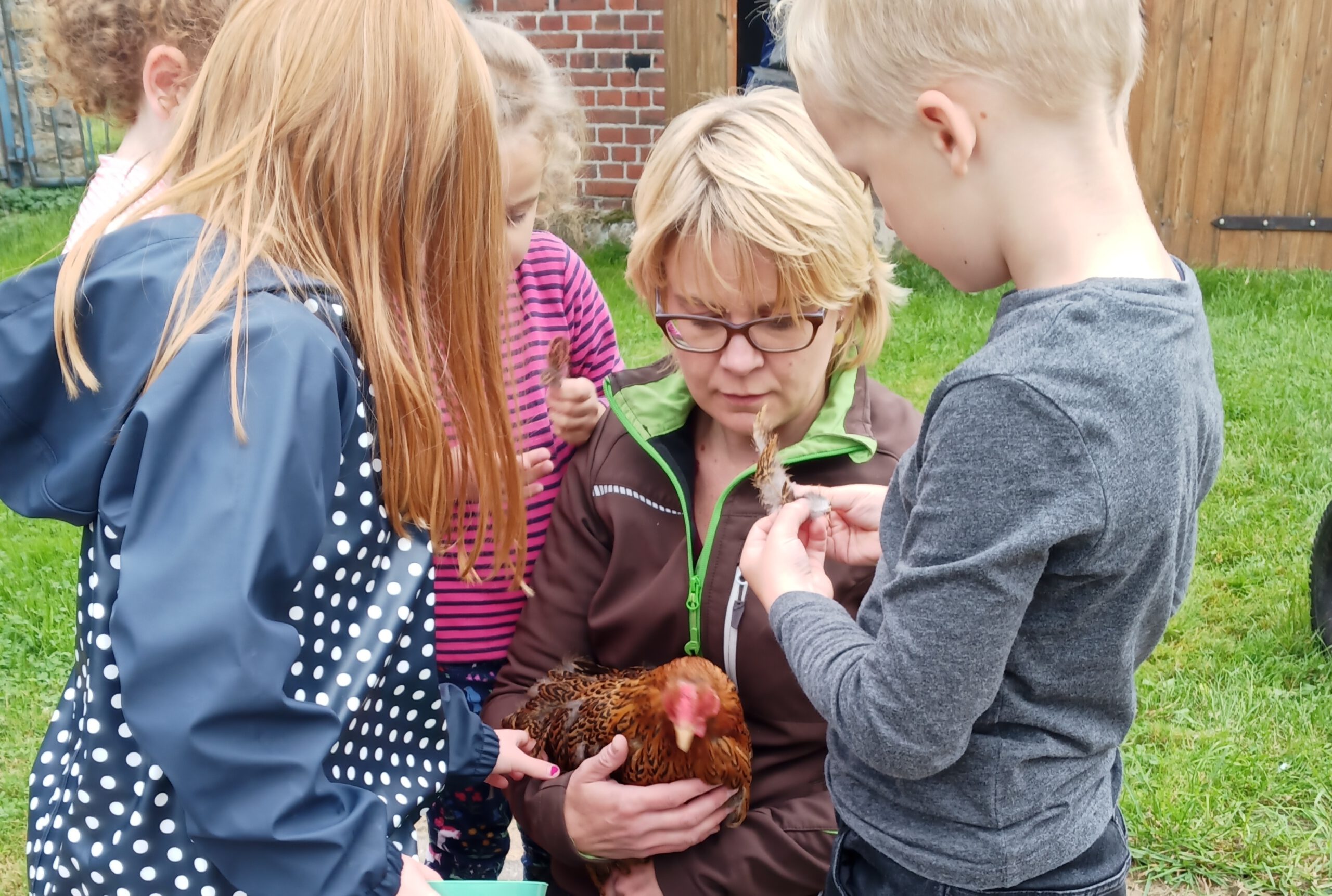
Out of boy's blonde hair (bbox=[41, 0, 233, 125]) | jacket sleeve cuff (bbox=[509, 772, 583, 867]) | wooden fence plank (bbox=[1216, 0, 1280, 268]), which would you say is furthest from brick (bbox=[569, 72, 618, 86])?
jacket sleeve cuff (bbox=[509, 772, 583, 867])

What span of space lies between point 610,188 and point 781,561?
8172mm

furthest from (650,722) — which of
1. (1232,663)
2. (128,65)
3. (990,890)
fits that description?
(1232,663)

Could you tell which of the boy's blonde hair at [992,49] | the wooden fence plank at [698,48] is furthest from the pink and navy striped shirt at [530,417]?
the wooden fence plank at [698,48]

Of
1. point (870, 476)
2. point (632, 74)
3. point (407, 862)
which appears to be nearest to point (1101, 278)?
point (870, 476)

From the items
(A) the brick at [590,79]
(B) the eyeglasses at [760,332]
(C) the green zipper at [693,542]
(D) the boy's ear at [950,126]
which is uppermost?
(D) the boy's ear at [950,126]

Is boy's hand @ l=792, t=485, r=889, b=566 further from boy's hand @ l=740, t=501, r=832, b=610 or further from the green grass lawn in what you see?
the green grass lawn

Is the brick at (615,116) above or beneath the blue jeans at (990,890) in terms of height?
above

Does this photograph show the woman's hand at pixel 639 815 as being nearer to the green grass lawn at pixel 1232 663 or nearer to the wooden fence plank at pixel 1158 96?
the green grass lawn at pixel 1232 663

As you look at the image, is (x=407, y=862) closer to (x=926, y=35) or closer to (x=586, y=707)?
(x=586, y=707)

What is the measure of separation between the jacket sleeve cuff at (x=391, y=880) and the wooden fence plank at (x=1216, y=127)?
838cm

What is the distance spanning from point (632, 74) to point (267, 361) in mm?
8261

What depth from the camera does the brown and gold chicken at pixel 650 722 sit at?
184 centimetres

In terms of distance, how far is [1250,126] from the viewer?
8070mm

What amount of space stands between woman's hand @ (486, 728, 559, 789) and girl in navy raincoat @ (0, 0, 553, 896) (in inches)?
14.1
